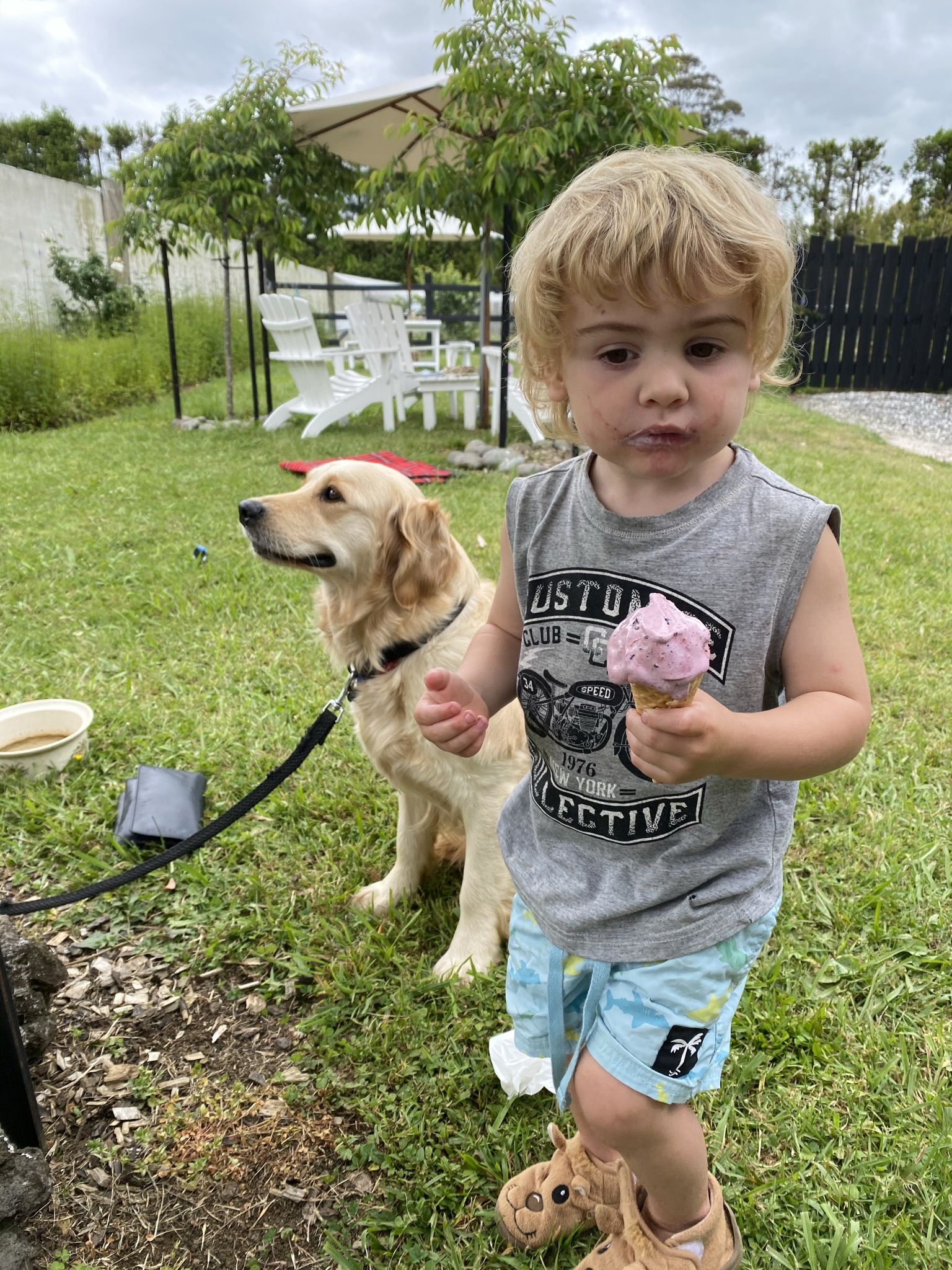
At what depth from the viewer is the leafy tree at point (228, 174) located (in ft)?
33.7

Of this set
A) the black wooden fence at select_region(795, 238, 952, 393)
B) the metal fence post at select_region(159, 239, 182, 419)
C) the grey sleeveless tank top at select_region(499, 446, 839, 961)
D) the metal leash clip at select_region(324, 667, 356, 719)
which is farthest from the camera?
the black wooden fence at select_region(795, 238, 952, 393)

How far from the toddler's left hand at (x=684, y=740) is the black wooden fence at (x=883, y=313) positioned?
14.8 meters

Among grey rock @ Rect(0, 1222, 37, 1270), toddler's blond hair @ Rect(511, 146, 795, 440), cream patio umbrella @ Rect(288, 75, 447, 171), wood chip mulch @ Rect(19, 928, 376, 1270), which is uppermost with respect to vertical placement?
cream patio umbrella @ Rect(288, 75, 447, 171)

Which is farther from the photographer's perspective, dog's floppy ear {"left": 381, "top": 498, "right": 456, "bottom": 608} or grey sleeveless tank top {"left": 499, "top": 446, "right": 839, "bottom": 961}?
dog's floppy ear {"left": 381, "top": 498, "right": 456, "bottom": 608}

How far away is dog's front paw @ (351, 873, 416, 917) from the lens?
2617 millimetres

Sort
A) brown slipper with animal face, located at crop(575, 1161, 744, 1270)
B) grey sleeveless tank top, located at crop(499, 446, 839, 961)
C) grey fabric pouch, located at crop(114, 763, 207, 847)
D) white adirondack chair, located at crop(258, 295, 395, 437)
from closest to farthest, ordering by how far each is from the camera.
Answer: grey sleeveless tank top, located at crop(499, 446, 839, 961) → brown slipper with animal face, located at crop(575, 1161, 744, 1270) → grey fabric pouch, located at crop(114, 763, 207, 847) → white adirondack chair, located at crop(258, 295, 395, 437)

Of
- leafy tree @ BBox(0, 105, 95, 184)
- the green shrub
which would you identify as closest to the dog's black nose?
the green shrub

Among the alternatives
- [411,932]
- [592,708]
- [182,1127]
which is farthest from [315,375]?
[592,708]

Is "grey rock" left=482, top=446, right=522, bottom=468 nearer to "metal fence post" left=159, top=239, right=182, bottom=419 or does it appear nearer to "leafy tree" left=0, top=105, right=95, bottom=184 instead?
"metal fence post" left=159, top=239, right=182, bottom=419

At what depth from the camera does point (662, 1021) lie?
1.31m

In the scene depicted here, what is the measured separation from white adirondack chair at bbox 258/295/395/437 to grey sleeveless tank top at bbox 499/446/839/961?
30.4ft

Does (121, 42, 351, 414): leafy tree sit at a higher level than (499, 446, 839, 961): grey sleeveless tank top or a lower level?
higher

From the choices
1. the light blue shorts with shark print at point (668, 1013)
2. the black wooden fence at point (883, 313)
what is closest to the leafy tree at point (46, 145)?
the black wooden fence at point (883, 313)

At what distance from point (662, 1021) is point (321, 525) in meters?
1.62
